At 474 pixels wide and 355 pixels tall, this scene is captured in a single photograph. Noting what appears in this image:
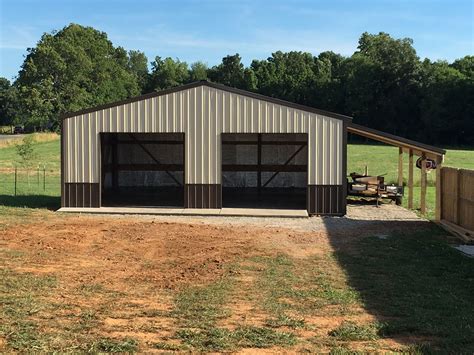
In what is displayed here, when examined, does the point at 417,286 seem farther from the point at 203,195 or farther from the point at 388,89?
the point at 388,89

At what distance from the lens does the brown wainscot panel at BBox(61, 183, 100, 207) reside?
58.4 ft

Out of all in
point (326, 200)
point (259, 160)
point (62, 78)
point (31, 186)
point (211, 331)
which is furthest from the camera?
point (62, 78)

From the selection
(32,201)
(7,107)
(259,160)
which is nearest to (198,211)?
(32,201)

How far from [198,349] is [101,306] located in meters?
1.99

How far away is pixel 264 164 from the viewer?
2462 centimetres

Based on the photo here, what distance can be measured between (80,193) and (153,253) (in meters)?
7.73

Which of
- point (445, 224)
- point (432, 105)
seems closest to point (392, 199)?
point (445, 224)

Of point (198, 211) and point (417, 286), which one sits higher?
point (198, 211)

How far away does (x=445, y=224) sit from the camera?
1466cm

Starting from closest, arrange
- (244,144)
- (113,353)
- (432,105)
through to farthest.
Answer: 1. (113,353)
2. (244,144)
3. (432,105)

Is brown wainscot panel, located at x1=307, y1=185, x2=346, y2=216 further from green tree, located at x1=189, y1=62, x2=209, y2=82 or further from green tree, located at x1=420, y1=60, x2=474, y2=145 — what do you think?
green tree, located at x1=189, y1=62, x2=209, y2=82

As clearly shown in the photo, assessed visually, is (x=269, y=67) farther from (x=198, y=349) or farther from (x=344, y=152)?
(x=198, y=349)

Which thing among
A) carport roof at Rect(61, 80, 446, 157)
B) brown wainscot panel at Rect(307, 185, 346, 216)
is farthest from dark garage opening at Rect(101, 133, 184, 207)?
brown wainscot panel at Rect(307, 185, 346, 216)

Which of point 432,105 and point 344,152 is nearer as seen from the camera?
point 344,152
